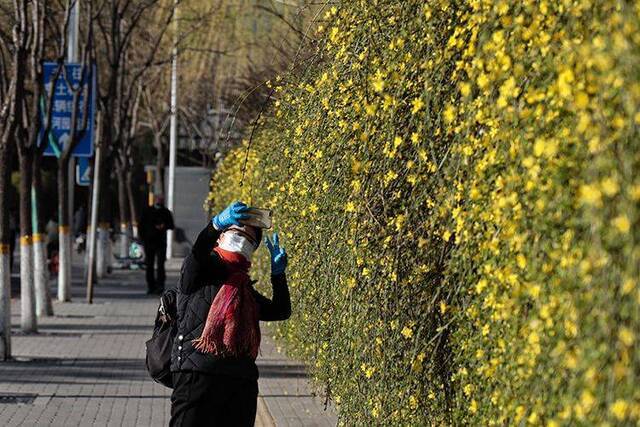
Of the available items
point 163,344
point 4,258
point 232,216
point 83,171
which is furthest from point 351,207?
point 83,171

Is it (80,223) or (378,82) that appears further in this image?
(80,223)

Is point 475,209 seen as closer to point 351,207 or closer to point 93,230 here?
point 351,207

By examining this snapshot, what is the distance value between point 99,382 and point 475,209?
29.4ft

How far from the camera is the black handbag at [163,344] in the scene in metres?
6.89

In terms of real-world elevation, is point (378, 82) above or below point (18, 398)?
above

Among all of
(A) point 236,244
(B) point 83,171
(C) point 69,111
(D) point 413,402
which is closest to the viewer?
(D) point 413,402

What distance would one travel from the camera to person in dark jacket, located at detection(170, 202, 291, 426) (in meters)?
6.71

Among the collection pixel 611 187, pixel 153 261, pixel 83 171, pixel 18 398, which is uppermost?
pixel 611 187

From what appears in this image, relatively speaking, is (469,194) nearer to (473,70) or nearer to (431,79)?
(473,70)

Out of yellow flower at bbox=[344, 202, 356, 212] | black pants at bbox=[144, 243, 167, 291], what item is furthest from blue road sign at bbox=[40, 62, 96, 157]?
yellow flower at bbox=[344, 202, 356, 212]

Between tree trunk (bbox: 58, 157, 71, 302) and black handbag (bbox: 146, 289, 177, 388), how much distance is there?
1527 centimetres

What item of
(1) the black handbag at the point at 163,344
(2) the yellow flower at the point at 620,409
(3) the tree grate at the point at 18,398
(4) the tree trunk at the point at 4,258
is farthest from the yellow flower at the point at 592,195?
(4) the tree trunk at the point at 4,258

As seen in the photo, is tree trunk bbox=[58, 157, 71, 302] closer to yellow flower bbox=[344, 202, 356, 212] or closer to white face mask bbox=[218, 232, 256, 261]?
white face mask bbox=[218, 232, 256, 261]

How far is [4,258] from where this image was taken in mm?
14648
